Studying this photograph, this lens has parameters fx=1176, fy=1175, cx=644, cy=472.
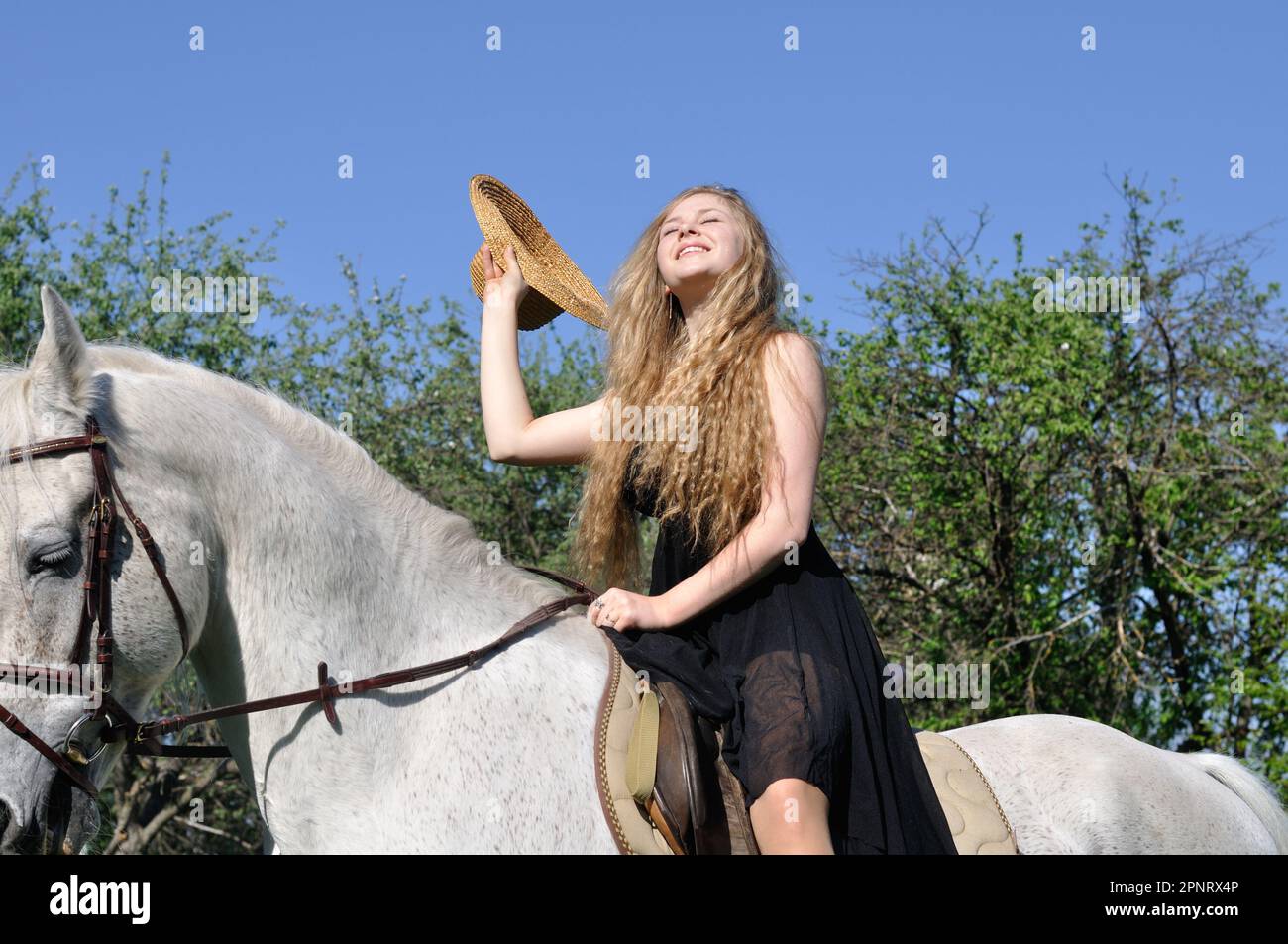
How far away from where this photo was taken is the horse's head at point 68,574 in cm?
237

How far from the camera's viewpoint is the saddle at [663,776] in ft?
8.75

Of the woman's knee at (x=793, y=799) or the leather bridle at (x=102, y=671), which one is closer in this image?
the leather bridle at (x=102, y=671)

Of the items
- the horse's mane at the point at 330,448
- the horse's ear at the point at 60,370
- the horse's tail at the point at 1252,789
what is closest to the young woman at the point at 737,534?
the horse's mane at the point at 330,448

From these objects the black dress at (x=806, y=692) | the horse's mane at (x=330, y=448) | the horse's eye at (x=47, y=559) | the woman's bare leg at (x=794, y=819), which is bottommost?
the woman's bare leg at (x=794, y=819)

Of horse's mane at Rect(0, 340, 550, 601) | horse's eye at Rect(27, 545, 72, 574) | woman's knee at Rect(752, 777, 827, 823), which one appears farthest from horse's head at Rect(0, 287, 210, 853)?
woman's knee at Rect(752, 777, 827, 823)

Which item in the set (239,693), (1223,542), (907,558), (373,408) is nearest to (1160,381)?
(1223,542)

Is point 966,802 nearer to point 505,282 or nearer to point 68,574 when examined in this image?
point 505,282

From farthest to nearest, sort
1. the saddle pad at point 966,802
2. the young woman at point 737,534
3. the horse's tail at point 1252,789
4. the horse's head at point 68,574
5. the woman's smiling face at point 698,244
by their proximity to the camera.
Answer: the horse's tail at point 1252,789
the saddle pad at point 966,802
the woman's smiling face at point 698,244
the young woman at point 737,534
the horse's head at point 68,574

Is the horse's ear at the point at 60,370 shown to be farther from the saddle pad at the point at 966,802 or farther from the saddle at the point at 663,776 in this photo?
the saddle pad at the point at 966,802

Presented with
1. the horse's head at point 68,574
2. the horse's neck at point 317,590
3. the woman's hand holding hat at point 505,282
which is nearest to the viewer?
the horse's head at point 68,574

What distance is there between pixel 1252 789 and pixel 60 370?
4.02m

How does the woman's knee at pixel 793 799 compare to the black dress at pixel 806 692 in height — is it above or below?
below

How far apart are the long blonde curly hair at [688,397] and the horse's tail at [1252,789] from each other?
90.0 inches

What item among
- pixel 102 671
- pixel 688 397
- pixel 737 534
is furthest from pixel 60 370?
pixel 737 534
